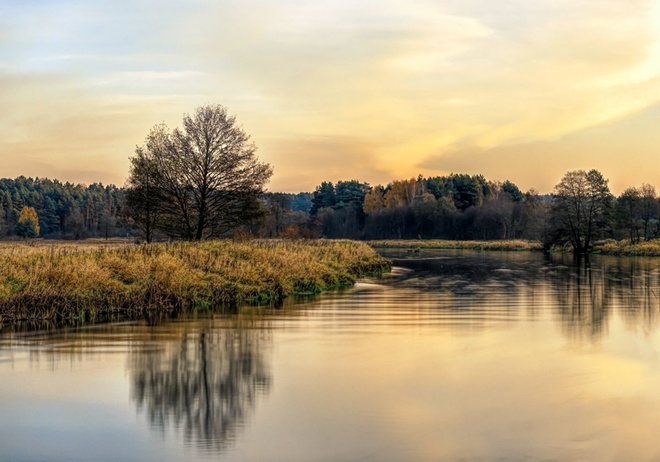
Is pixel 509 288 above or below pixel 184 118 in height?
below

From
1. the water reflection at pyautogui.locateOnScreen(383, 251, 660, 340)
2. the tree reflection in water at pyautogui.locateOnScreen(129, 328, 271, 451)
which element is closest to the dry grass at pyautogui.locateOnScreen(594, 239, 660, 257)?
the water reflection at pyautogui.locateOnScreen(383, 251, 660, 340)

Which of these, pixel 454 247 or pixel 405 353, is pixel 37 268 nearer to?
pixel 405 353

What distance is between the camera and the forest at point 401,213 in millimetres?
84875

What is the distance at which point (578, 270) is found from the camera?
49.2 metres

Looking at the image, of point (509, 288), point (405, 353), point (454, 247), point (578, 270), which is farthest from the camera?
point (454, 247)

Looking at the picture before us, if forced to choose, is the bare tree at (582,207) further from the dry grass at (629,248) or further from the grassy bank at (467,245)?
the grassy bank at (467,245)

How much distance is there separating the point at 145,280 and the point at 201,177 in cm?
1991

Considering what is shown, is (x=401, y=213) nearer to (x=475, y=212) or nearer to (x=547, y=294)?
(x=475, y=212)

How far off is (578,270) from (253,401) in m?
41.1

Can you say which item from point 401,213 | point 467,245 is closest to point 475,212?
point 401,213

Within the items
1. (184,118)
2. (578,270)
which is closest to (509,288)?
(578,270)

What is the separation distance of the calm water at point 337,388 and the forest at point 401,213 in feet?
152

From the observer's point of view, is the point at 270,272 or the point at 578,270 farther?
the point at 578,270

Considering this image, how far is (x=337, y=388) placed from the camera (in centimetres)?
1328
